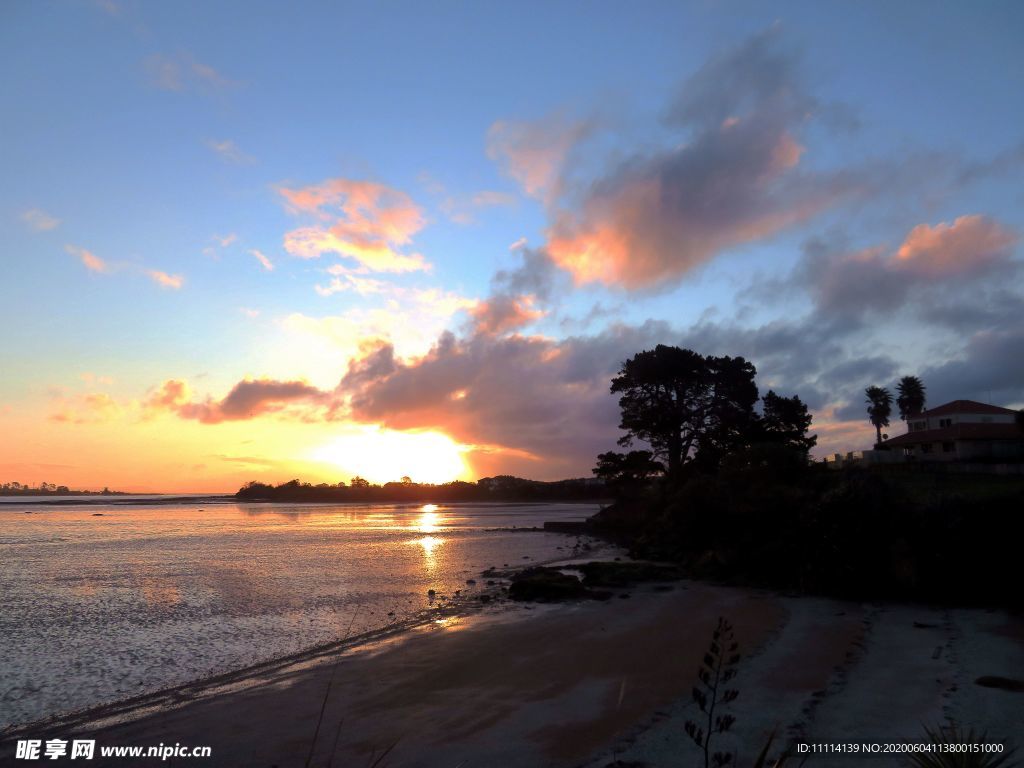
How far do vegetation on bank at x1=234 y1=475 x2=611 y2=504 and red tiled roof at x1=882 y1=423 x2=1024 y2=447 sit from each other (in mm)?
109795

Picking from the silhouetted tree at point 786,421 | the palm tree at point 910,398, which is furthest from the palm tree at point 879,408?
the silhouetted tree at point 786,421

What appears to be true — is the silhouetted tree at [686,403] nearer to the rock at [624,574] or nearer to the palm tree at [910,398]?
the rock at [624,574]

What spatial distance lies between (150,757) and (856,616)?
1640 cm

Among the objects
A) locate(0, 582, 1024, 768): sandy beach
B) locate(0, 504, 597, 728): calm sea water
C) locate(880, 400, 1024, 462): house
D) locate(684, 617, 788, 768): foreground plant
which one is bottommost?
locate(0, 504, 597, 728): calm sea water

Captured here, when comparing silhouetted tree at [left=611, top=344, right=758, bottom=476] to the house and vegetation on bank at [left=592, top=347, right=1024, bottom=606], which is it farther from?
the house

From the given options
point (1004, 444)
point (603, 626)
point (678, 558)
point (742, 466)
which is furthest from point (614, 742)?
point (1004, 444)

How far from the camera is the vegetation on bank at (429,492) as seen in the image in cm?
16912

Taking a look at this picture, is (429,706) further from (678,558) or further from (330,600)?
(678,558)

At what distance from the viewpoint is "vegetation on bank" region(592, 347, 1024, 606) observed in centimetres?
1933

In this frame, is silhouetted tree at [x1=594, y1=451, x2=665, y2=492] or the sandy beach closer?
the sandy beach

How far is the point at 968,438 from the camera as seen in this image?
166 ft

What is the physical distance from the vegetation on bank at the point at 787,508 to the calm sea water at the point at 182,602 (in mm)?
9928

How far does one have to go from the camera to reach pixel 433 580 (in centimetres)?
2816

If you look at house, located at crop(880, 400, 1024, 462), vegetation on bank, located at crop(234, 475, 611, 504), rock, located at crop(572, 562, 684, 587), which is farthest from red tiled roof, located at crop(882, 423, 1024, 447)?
vegetation on bank, located at crop(234, 475, 611, 504)
